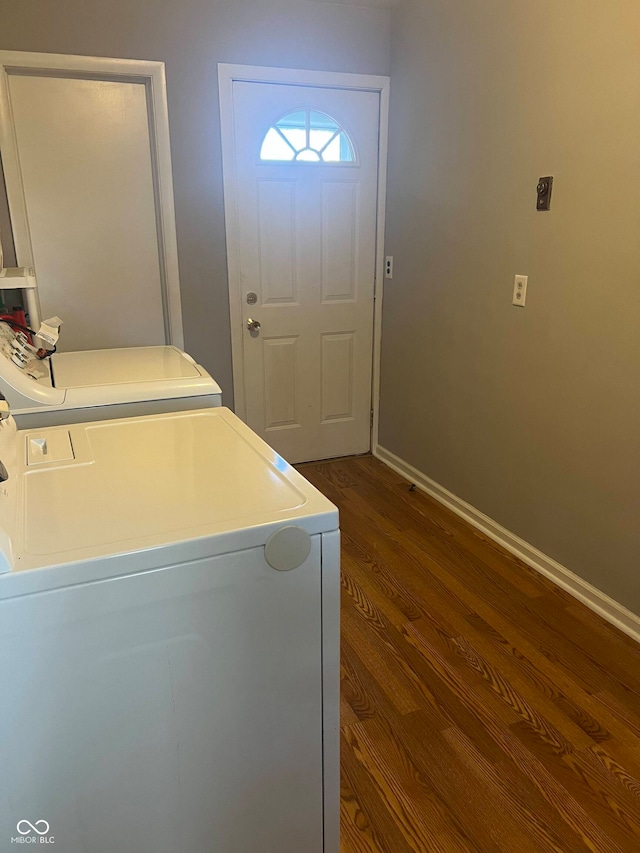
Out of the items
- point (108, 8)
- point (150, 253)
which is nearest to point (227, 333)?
point (150, 253)

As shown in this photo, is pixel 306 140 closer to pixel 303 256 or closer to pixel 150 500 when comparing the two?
pixel 303 256

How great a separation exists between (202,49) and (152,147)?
18.9 inches

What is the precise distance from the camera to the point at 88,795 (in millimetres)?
969

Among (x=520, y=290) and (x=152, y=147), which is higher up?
(x=152, y=147)

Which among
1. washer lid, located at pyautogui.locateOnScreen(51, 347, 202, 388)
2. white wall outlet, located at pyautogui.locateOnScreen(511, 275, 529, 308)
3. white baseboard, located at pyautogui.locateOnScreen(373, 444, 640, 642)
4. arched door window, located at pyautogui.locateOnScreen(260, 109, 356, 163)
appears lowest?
white baseboard, located at pyautogui.locateOnScreen(373, 444, 640, 642)

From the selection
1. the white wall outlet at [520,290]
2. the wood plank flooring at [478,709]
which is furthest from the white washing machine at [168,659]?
the white wall outlet at [520,290]

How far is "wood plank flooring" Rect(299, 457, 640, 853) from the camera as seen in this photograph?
144 cm

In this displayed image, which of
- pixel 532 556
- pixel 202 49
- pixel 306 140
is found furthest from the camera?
pixel 306 140

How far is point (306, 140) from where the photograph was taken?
10.1 ft

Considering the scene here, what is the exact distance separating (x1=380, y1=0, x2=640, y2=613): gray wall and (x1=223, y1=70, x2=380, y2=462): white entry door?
244 millimetres

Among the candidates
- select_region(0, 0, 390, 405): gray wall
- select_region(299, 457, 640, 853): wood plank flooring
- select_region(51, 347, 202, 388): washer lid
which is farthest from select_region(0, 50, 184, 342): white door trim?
select_region(299, 457, 640, 853): wood plank flooring

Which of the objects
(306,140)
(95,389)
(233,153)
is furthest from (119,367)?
(306,140)

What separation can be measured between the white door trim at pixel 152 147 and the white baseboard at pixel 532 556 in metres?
1.45

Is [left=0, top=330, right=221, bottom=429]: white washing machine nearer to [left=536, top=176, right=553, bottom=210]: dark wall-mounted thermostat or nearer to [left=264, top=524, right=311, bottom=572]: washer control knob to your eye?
[left=264, top=524, right=311, bottom=572]: washer control knob
